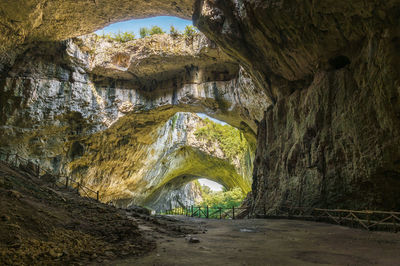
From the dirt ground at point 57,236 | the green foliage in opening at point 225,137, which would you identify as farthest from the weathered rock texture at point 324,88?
the green foliage in opening at point 225,137

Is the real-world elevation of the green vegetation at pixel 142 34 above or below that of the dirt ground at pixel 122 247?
above

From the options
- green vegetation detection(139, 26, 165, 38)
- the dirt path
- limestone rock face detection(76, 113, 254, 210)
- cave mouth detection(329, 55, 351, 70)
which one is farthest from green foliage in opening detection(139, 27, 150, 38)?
the dirt path

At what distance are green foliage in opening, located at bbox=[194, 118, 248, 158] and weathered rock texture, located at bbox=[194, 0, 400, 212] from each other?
12459mm

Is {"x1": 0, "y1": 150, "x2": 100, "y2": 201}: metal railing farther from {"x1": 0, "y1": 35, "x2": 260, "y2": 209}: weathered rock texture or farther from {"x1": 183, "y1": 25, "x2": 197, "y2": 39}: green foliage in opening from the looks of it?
{"x1": 183, "y1": 25, "x2": 197, "y2": 39}: green foliage in opening

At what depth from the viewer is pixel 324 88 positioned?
995 cm

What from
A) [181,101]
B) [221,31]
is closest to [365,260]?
[221,31]

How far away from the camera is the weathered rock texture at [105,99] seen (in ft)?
53.2

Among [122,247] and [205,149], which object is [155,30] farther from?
[122,247]

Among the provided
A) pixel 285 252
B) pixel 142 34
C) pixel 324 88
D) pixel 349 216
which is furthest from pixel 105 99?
pixel 285 252

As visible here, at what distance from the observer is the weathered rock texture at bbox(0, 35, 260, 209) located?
53.2ft

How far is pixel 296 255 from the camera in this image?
4418 mm

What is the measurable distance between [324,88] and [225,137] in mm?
18025

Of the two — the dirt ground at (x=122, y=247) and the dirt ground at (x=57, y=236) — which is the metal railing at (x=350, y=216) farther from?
the dirt ground at (x=57, y=236)

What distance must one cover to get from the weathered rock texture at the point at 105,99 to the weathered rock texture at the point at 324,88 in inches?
162
